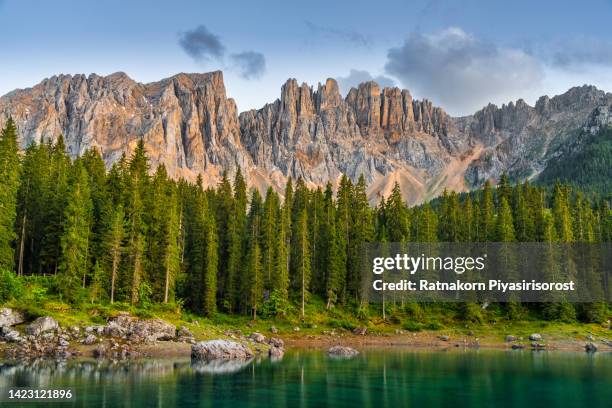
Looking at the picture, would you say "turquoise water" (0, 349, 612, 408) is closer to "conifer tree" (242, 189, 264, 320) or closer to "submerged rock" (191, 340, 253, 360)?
"submerged rock" (191, 340, 253, 360)

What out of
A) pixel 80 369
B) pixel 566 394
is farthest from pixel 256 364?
pixel 566 394

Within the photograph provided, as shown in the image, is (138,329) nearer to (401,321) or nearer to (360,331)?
(360,331)

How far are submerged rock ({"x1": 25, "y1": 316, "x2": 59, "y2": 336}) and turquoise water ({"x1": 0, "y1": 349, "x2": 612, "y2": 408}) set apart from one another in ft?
20.0

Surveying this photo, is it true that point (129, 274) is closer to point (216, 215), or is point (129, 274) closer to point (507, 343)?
point (216, 215)

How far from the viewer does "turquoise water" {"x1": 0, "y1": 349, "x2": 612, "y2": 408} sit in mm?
31234

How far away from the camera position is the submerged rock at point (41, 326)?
4584cm

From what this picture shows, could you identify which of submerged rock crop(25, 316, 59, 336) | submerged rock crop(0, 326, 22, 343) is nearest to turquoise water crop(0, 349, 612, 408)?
submerged rock crop(0, 326, 22, 343)

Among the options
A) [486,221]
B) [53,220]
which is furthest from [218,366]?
[486,221]

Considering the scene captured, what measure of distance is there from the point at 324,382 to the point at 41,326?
24.4 m

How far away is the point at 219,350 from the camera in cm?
5284

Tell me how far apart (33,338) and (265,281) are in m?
38.7

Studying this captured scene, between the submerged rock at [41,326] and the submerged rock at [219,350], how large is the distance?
12237mm

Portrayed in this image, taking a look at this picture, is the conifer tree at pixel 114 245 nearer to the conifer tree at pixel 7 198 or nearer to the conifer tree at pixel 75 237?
the conifer tree at pixel 75 237

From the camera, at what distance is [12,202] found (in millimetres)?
58438
